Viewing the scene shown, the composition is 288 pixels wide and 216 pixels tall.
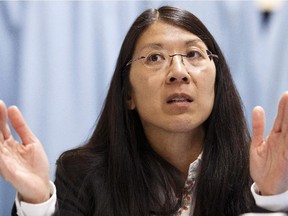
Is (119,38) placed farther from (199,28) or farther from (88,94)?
(199,28)

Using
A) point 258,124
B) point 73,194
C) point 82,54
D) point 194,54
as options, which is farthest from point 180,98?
point 82,54

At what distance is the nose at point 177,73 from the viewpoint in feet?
4.70

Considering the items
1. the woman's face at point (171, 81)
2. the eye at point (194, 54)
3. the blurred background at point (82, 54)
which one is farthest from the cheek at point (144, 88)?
the blurred background at point (82, 54)

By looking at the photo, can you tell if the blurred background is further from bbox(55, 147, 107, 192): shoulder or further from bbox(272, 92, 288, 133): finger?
bbox(272, 92, 288, 133): finger

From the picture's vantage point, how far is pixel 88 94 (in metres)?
1.91

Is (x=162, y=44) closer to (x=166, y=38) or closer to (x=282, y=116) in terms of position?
(x=166, y=38)

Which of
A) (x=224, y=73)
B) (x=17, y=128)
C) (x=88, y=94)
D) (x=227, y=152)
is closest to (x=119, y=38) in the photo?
(x=88, y=94)

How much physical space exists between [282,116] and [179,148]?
46cm

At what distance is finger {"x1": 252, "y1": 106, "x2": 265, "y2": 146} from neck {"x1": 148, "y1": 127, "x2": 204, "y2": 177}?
1.17 ft

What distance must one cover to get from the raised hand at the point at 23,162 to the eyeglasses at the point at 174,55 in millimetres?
466

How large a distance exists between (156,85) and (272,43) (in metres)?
0.77

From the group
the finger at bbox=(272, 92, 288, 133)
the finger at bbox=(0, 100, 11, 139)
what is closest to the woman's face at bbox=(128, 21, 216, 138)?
the finger at bbox=(272, 92, 288, 133)

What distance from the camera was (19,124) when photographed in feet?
3.91

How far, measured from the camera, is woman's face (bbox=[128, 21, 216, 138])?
4.70ft
